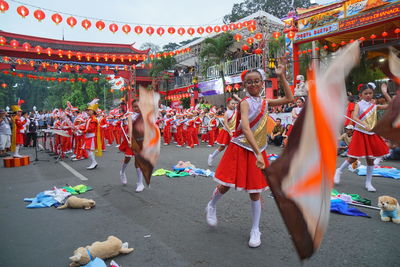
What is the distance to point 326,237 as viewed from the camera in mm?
3268

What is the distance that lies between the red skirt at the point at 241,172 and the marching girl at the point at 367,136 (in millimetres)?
3011

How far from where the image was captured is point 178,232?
353 cm

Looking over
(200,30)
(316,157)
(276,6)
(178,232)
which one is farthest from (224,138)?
(276,6)

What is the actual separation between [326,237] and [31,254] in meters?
3.42

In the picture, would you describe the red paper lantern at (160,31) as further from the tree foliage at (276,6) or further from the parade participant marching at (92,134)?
the tree foliage at (276,6)

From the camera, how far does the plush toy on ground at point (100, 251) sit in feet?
8.97

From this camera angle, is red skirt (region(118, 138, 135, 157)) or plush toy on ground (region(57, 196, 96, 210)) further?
red skirt (region(118, 138, 135, 157))

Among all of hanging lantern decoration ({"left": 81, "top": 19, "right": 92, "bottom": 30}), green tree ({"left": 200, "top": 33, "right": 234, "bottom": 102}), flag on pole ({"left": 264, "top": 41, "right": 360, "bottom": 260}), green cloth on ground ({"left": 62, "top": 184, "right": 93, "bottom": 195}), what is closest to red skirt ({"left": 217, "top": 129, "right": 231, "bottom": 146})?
green cloth on ground ({"left": 62, "top": 184, "right": 93, "bottom": 195})

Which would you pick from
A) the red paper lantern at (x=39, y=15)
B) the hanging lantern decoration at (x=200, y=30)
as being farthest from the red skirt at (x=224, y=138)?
the red paper lantern at (x=39, y=15)

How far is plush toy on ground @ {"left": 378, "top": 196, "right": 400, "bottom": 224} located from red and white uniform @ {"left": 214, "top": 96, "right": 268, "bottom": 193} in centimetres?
184

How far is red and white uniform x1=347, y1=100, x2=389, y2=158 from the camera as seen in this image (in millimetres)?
5109

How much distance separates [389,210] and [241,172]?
2186 millimetres

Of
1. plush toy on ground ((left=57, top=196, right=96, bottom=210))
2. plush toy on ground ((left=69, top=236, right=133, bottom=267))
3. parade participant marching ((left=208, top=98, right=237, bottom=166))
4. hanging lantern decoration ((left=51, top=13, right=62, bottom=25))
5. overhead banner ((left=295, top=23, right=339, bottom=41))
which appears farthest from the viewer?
overhead banner ((left=295, top=23, right=339, bottom=41))

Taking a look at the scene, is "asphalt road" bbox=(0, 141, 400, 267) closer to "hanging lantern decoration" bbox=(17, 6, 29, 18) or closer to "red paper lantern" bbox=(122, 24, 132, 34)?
"hanging lantern decoration" bbox=(17, 6, 29, 18)
